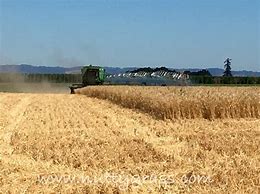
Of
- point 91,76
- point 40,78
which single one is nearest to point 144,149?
point 91,76

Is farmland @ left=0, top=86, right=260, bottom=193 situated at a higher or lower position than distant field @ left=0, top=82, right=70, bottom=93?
higher

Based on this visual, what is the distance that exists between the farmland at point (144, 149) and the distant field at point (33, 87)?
1637 inches

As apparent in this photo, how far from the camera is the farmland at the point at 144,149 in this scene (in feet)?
26.0

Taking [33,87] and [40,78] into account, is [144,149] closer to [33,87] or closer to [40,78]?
[33,87]

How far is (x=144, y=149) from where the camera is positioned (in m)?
11.0

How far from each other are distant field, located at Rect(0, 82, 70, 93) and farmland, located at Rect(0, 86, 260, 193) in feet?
136

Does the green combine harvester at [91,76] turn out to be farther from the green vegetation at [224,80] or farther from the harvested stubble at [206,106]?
the green vegetation at [224,80]

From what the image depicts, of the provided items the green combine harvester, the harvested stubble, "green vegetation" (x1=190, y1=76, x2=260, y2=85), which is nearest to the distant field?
the green combine harvester

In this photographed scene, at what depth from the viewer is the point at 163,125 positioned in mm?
16344

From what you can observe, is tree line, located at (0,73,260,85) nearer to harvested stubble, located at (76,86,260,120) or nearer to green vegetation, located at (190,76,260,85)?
green vegetation, located at (190,76,260,85)

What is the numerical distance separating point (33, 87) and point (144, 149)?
56063mm

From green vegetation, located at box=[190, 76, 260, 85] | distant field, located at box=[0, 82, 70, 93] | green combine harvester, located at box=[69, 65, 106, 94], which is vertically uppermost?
green combine harvester, located at box=[69, 65, 106, 94]

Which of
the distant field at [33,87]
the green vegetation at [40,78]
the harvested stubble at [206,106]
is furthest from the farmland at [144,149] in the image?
the green vegetation at [40,78]

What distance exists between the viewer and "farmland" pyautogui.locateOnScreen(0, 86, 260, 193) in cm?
793
